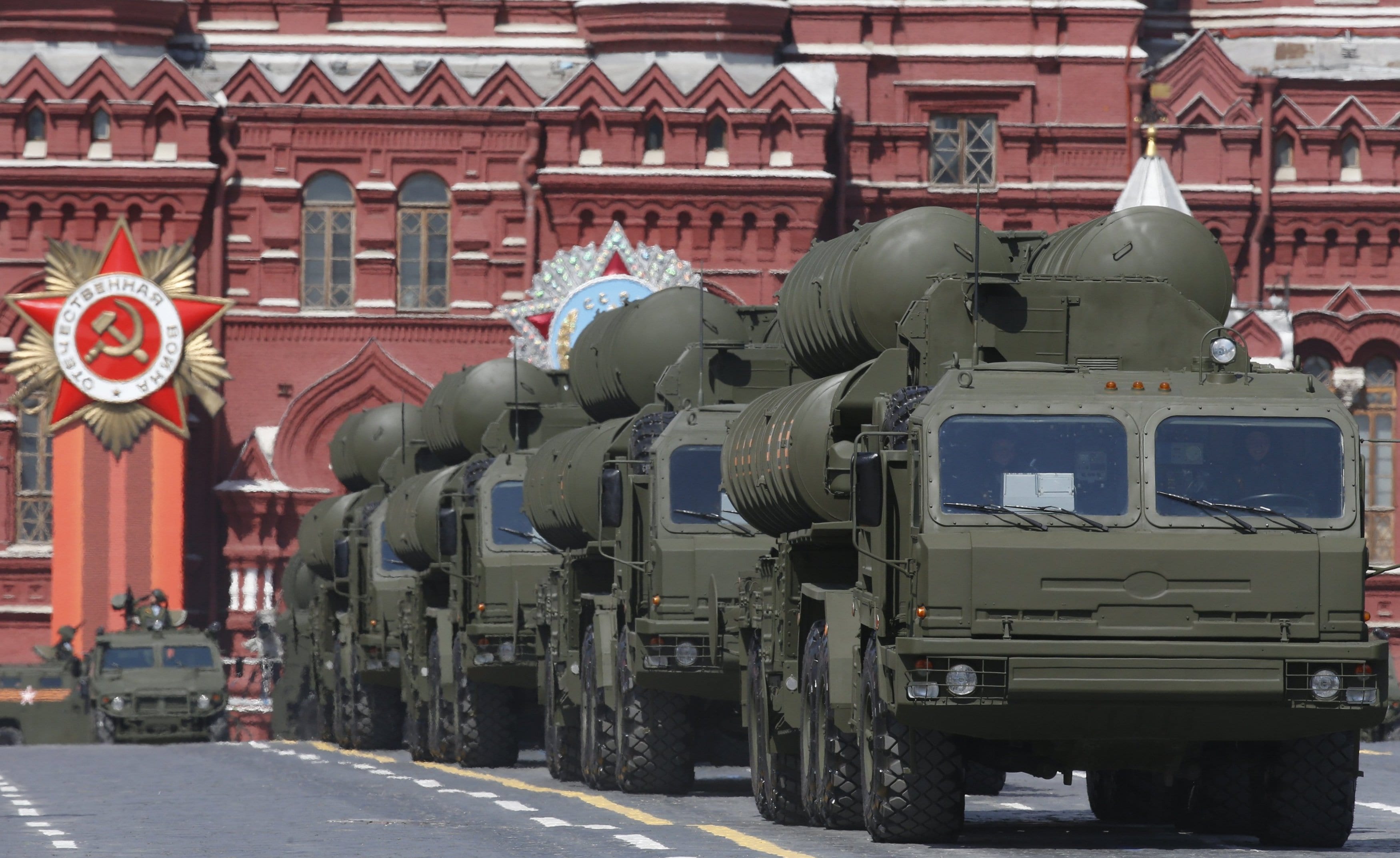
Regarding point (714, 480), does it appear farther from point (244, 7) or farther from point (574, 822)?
point (244, 7)

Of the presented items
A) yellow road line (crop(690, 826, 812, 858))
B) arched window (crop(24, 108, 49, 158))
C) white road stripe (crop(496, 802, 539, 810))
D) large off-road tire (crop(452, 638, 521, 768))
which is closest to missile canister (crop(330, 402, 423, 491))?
arched window (crop(24, 108, 49, 158))

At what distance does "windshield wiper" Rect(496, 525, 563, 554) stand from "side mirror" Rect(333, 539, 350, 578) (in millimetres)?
9849

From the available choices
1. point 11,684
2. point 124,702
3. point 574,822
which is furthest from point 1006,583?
point 11,684

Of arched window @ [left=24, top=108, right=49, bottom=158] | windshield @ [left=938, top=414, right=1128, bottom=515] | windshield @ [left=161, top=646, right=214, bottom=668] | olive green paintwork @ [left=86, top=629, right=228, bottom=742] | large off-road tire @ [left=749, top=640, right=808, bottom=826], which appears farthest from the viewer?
arched window @ [left=24, top=108, right=49, bottom=158]

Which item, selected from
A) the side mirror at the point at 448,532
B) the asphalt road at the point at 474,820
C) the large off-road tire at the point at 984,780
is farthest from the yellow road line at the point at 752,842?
the side mirror at the point at 448,532

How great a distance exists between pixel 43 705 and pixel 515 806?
87.2 feet

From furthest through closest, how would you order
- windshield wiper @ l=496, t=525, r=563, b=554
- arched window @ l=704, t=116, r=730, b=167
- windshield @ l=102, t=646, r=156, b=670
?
arched window @ l=704, t=116, r=730, b=167, windshield @ l=102, t=646, r=156, b=670, windshield wiper @ l=496, t=525, r=563, b=554

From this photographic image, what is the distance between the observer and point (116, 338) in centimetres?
4866

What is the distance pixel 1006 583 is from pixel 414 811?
6.57 m

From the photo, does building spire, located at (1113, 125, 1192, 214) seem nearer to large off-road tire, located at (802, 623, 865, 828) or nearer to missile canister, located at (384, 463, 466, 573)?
missile canister, located at (384, 463, 466, 573)

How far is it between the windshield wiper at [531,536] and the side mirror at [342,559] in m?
9.85

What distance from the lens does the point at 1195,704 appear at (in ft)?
44.2

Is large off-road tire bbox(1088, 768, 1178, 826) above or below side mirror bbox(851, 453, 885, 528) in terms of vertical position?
below

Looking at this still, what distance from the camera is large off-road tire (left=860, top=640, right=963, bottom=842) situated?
1404 cm
